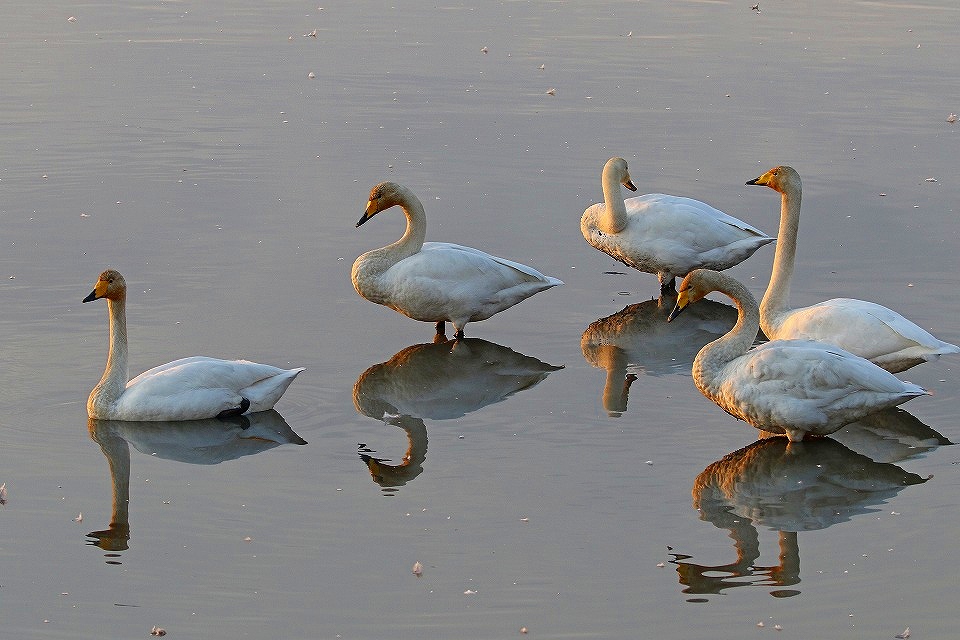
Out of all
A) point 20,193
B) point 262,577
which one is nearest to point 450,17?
point 20,193

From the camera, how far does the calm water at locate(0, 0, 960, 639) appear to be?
21.7 feet

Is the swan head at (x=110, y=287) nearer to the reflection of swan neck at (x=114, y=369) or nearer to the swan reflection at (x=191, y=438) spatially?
the reflection of swan neck at (x=114, y=369)

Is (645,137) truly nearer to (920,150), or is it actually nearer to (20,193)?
(920,150)

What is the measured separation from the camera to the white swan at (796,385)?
323 inches

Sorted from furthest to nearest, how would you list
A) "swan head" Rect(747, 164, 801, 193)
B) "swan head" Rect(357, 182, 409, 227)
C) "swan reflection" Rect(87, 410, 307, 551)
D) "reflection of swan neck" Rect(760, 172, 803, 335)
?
"swan head" Rect(357, 182, 409, 227) < "swan head" Rect(747, 164, 801, 193) < "reflection of swan neck" Rect(760, 172, 803, 335) < "swan reflection" Rect(87, 410, 307, 551)

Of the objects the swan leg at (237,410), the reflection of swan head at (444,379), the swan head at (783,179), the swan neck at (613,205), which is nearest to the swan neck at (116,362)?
the swan leg at (237,410)

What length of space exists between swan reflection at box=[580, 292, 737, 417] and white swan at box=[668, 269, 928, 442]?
845 mm

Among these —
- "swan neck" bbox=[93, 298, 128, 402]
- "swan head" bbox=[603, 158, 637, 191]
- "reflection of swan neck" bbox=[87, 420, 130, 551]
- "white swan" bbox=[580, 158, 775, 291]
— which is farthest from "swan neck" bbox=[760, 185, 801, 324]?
"reflection of swan neck" bbox=[87, 420, 130, 551]

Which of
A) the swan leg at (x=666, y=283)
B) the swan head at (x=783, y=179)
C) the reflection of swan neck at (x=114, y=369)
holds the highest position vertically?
the swan head at (x=783, y=179)

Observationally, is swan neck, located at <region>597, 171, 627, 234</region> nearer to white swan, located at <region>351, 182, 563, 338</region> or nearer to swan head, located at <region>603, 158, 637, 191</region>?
swan head, located at <region>603, 158, 637, 191</region>

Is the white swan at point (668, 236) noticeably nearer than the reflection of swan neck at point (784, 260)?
No

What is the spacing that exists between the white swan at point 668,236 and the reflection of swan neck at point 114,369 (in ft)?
14.4

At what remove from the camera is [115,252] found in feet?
38.6

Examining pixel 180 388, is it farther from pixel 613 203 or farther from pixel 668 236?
pixel 668 236
